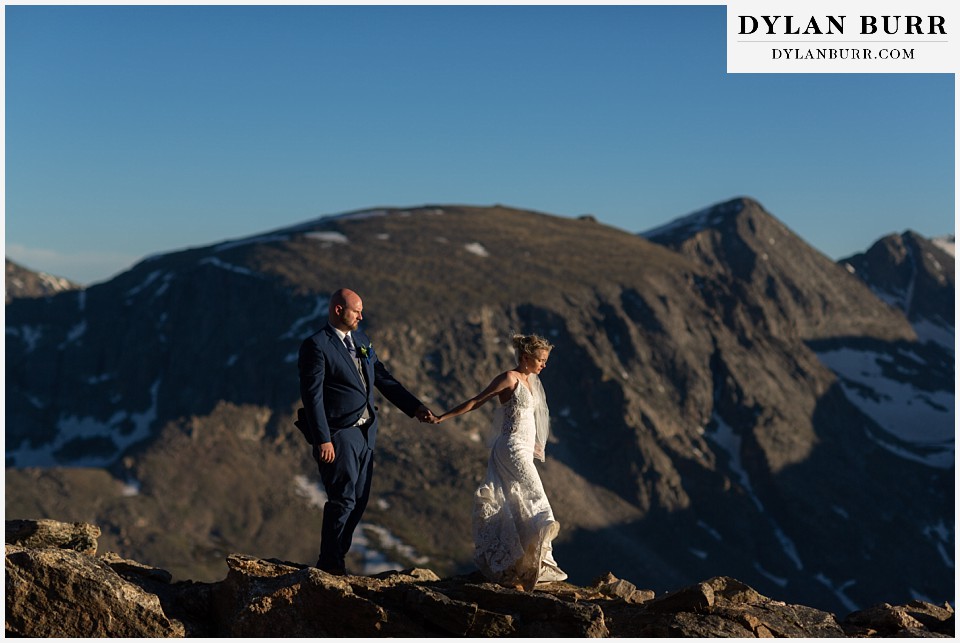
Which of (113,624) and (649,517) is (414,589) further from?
(649,517)

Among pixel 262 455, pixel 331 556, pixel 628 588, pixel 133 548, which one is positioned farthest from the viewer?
pixel 262 455

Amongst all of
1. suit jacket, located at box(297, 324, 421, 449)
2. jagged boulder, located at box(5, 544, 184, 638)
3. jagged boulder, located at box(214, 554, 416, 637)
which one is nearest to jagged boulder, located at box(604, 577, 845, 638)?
jagged boulder, located at box(214, 554, 416, 637)

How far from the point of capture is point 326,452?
16.9 m

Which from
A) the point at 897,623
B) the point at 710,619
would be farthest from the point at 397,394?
the point at 897,623

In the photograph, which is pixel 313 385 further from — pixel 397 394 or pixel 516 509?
pixel 516 509

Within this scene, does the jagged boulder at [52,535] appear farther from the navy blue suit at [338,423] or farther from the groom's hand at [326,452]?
the groom's hand at [326,452]

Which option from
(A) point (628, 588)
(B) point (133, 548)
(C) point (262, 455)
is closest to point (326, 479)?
(A) point (628, 588)

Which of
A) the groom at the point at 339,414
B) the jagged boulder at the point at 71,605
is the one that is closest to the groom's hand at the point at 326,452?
the groom at the point at 339,414

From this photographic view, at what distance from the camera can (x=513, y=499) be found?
58.2 ft

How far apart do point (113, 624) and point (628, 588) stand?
807 centimetres

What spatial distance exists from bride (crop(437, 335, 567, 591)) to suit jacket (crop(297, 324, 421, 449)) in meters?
1.33

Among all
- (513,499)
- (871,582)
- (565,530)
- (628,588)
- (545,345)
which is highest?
(545,345)

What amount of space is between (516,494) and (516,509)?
23 centimetres

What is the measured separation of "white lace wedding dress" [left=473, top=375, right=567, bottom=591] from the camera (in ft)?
56.8
